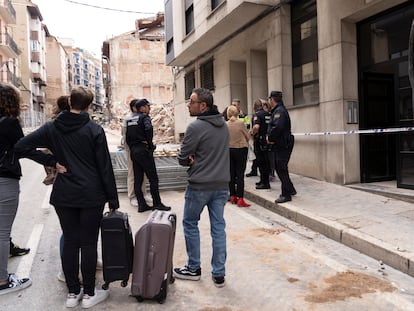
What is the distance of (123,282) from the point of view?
341 centimetres

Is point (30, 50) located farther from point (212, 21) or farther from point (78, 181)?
point (78, 181)

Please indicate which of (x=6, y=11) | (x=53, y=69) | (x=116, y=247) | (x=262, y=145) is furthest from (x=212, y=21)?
(x=53, y=69)

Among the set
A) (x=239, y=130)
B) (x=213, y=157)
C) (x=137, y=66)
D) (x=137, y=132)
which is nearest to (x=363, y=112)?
(x=239, y=130)

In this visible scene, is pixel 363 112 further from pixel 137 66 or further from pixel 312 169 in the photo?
pixel 137 66

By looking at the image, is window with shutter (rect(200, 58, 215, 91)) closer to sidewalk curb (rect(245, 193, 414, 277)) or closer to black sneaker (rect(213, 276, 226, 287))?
sidewalk curb (rect(245, 193, 414, 277))

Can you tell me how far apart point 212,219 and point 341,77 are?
212 inches

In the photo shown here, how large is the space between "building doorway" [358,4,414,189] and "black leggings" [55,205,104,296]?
589cm

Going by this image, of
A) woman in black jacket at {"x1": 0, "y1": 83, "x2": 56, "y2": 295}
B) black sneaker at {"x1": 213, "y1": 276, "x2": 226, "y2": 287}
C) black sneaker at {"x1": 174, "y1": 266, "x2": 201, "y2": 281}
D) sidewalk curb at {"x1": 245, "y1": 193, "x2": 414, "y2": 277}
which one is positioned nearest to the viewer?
woman in black jacket at {"x1": 0, "y1": 83, "x2": 56, "y2": 295}

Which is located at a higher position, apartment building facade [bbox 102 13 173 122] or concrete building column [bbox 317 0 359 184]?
apartment building facade [bbox 102 13 173 122]

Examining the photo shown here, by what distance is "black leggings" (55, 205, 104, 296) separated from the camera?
3223 mm

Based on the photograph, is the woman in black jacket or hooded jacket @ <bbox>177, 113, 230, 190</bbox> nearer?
the woman in black jacket

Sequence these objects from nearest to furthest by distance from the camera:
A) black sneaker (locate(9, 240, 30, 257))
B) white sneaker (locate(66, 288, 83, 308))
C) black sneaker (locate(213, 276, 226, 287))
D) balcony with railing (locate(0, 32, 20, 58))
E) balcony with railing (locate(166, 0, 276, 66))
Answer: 1. white sneaker (locate(66, 288, 83, 308))
2. black sneaker (locate(213, 276, 226, 287))
3. black sneaker (locate(9, 240, 30, 257))
4. balcony with railing (locate(166, 0, 276, 66))
5. balcony with railing (locate(0, 32, 20, 58))

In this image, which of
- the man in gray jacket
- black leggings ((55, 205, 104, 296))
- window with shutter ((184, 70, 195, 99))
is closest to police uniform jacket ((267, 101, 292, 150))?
the man in gray jacket

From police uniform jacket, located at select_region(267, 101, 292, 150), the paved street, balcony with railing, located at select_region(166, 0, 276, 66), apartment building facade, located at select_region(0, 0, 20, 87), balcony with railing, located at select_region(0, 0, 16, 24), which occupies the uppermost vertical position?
balcony with railing, located at select_region(0, 0, 16, 24)
